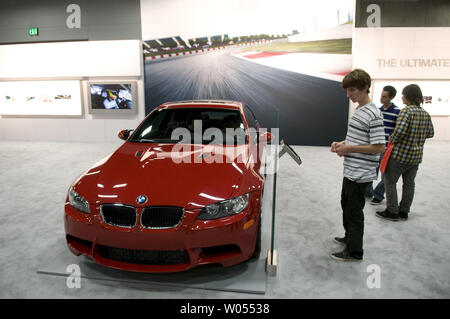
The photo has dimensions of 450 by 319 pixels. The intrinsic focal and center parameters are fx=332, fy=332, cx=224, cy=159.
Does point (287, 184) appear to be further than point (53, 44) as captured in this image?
No

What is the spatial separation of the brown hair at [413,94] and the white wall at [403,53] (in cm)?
445

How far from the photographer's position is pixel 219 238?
2.08 m

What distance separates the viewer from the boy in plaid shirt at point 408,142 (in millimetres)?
3121

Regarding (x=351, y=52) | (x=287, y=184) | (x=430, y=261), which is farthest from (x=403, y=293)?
(x=351, y=52)

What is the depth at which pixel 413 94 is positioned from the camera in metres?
3.15

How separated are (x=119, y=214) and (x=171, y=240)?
40cm

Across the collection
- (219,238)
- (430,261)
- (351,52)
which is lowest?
(430,261)

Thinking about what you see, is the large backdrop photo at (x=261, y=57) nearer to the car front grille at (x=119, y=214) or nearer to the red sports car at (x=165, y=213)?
the red sports car at (x=165, y=213)

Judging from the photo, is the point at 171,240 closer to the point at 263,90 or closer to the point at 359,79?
the point at 359,79

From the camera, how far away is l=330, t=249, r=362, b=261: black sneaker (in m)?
2.59

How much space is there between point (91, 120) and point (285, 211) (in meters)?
6.19

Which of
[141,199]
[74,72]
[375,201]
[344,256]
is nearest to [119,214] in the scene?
[141,199]

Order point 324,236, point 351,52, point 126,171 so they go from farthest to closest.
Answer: point 351,52, point 324,236, point 126,171

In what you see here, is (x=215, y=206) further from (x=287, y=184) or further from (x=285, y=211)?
(x=287, y=184)
